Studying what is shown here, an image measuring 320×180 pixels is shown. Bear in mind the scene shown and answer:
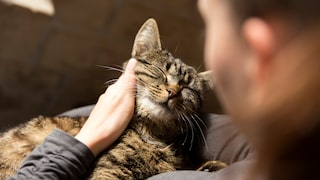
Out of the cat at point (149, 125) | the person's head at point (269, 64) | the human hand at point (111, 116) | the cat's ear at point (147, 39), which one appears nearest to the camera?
the person's head at point (269, 64)

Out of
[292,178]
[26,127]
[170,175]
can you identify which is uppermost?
[292,178]

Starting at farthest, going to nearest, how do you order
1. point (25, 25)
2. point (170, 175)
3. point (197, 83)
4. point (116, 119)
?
point (25, 25), point (197, 83), point (116, 119), point (170, 175)

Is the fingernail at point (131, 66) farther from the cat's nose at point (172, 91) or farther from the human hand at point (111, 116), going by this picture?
the cat's nose at point (172, 91)

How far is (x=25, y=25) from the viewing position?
6.81ft

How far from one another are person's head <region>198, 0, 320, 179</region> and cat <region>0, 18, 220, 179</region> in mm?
939

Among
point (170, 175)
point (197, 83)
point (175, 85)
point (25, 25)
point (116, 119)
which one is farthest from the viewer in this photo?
point (25, 25)

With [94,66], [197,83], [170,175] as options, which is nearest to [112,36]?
[94,66]

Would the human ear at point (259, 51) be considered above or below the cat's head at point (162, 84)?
above

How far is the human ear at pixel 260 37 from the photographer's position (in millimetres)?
525

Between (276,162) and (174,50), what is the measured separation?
5.81 ft

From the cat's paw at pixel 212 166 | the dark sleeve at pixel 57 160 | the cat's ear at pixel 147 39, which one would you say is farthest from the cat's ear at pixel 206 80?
the dark sleeve at pixel 57 160

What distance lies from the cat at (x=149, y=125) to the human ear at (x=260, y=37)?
38.7 inches

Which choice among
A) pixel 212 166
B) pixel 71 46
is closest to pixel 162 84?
pixel 212 166

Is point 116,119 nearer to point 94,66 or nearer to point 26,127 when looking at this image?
point 26,127
